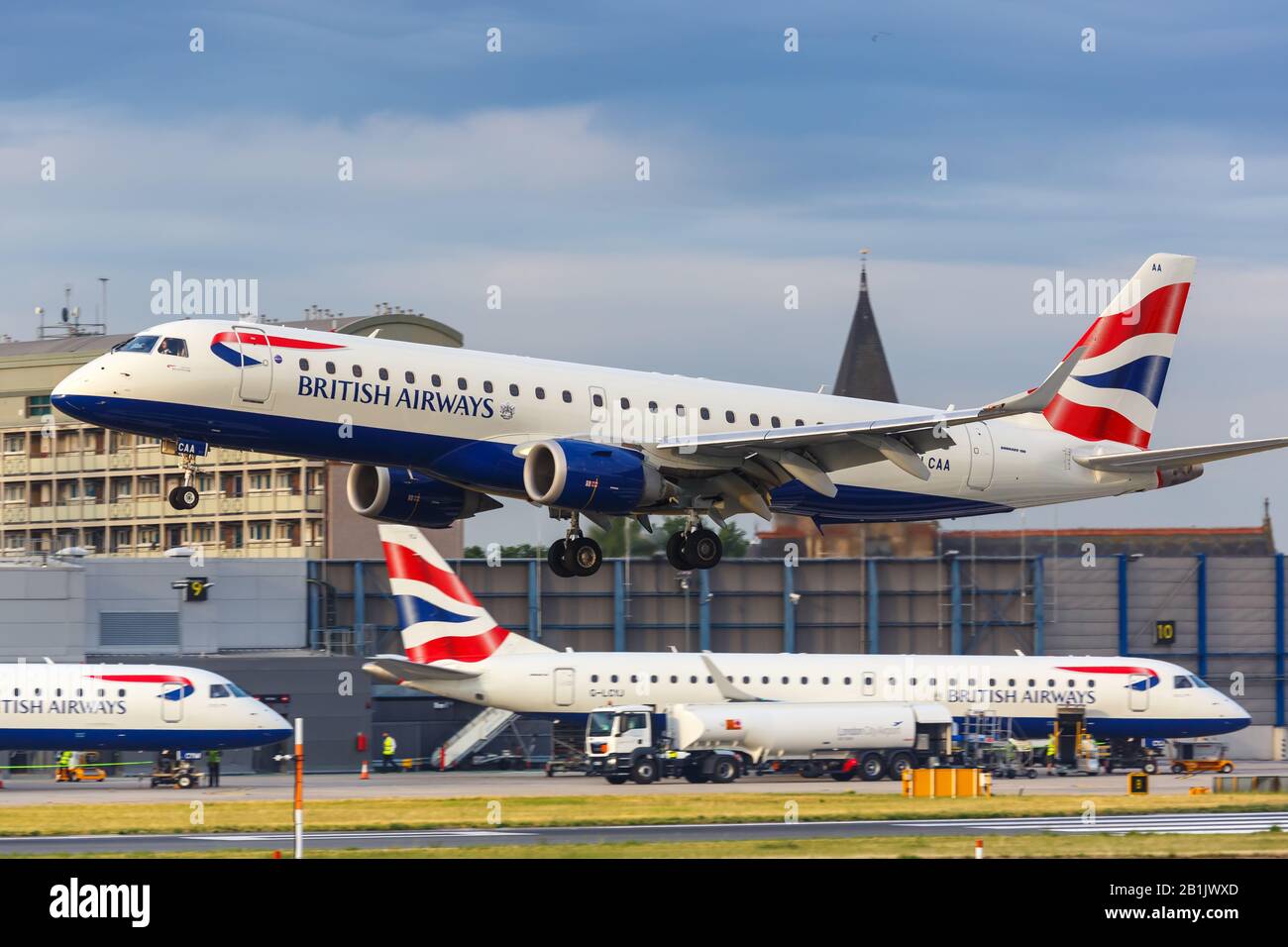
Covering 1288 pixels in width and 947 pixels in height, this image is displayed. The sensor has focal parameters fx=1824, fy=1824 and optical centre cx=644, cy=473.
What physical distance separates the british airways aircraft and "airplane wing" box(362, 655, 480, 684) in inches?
956

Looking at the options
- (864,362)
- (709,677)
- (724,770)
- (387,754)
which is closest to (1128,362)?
(724,770)

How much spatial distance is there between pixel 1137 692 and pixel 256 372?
46.4m

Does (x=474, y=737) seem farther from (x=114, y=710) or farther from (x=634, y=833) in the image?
(x=634, y=833)

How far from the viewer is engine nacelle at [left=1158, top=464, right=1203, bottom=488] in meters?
48.4

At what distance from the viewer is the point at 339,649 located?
297 feet

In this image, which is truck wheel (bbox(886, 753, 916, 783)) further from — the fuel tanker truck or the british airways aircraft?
the british airways aircraft

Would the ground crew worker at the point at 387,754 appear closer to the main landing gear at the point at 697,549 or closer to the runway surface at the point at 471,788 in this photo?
Answer: the runway surface at the point at 471,788

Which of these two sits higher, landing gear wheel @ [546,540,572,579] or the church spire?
the church spire

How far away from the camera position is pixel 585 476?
4169 centimetres

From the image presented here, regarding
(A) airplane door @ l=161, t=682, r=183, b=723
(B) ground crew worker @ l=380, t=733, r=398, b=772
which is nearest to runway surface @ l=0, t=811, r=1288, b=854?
(A) airplane door @ l=161, t=682, r=183, b=723

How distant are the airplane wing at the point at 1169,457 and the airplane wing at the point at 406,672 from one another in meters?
28.8

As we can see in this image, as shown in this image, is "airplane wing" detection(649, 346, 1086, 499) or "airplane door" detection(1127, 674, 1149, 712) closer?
"airplane wing" detection(649, 346, 1086, 499)
